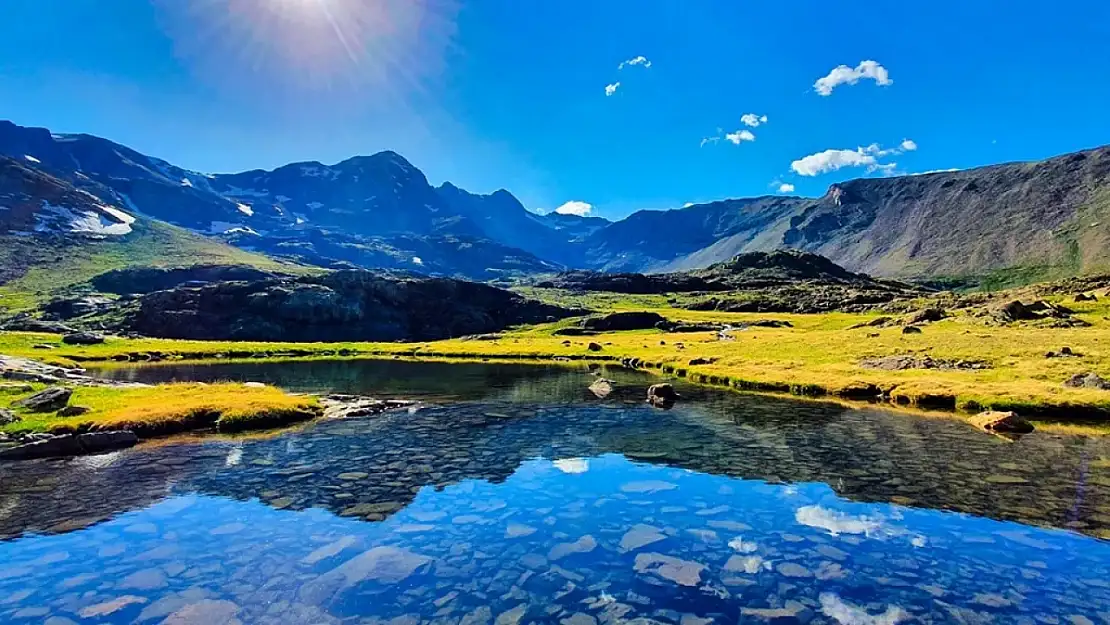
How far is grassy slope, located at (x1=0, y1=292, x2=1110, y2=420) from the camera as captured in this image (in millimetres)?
52031

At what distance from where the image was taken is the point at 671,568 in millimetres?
20078

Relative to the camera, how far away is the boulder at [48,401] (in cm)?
4184

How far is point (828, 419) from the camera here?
47.6m

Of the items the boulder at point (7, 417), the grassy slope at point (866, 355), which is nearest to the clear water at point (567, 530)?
the boulder at point (7, 417)

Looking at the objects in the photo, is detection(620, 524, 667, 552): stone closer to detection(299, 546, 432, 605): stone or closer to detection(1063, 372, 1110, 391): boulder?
detection(299, 546, 432, 605): stone

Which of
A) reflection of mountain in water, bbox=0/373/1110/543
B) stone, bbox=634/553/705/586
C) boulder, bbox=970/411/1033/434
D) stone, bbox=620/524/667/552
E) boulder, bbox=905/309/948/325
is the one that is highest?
boulder, bbox=905/309/948/325

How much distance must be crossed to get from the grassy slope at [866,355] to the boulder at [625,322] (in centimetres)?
4237

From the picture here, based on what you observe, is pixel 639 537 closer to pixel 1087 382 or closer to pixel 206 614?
pixel 206 614

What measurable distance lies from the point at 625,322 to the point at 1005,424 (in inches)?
6078

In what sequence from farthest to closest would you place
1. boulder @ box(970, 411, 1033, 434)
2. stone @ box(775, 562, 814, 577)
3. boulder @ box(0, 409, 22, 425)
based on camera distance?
1. boulder @ box(970, 411, 1033, 434)
2. boulder @ box(0, 409, 22, 425)
3. stone @ box(775, 562, 814, 577)

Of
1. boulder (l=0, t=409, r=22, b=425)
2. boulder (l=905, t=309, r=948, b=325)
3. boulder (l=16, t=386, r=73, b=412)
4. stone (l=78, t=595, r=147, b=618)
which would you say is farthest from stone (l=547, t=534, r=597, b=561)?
boulder (l=905, t=309, r=948, b=325)

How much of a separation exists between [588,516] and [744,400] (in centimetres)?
3783

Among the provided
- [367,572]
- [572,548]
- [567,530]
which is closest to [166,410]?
[367,572]

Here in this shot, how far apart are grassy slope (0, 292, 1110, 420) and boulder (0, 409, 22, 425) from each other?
205 ft
